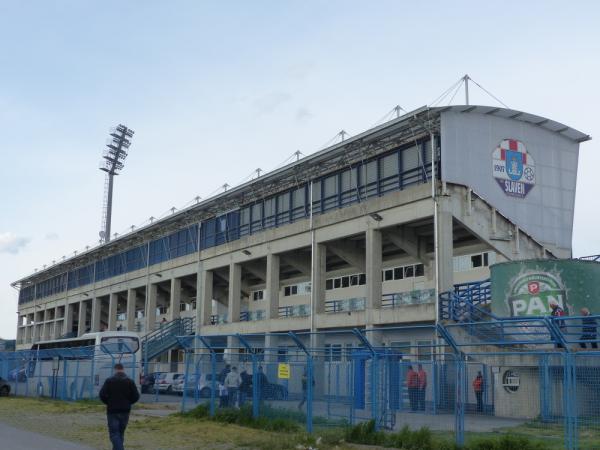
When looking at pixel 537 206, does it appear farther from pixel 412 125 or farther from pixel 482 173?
pixel 412 125

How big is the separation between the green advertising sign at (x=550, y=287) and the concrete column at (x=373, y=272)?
917cm

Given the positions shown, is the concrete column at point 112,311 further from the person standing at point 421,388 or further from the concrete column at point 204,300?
the person standing at point 421,388

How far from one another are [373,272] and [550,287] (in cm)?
1061

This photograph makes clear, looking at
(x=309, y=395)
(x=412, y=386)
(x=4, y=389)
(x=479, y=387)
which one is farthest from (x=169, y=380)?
(x=412, y=386)

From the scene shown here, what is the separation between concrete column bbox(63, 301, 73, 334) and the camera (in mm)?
76375

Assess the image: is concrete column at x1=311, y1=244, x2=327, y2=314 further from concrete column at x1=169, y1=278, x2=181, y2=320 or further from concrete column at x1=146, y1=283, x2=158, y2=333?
concrete column at x1=146, y1=283, x2=158, y2=333

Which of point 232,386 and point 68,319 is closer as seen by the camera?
point 232,386

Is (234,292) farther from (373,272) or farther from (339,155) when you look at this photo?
(373,272)

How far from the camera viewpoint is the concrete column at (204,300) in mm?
49781

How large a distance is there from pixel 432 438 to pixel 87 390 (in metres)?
21.4

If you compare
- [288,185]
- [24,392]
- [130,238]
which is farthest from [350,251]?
[130,238]

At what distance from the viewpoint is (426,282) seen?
4044 centimetres

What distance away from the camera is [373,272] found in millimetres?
34375

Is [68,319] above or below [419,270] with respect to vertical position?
below
